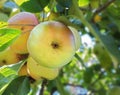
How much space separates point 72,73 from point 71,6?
1.64 metres

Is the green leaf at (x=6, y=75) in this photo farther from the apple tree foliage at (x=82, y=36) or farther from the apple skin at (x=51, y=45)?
the apple skin at (x=51, y=45)

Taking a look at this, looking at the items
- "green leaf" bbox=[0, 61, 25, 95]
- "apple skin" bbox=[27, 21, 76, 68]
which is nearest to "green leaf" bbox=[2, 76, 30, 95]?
"green leaf" bbox=[0, 61, 25, 95]

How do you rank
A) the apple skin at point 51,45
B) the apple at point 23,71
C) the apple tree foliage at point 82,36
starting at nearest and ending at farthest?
the apple skin at point 51,45
the apple tree foliage at point 82,36
the apple at point 23,71

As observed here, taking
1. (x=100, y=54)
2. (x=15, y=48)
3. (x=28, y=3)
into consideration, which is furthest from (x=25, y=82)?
(x=100, y=54)

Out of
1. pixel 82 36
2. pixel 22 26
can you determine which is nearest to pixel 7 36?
pixel 22 26

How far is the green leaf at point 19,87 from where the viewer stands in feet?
3.56

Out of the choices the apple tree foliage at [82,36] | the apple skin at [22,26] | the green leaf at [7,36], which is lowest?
the apple tree foliage at [82,36]

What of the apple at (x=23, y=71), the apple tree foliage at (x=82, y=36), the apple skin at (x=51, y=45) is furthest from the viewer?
the apple at (x=23, y=71)

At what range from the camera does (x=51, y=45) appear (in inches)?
34.8

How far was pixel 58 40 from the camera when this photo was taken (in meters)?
0.89

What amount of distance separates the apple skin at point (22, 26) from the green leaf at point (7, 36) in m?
0.05

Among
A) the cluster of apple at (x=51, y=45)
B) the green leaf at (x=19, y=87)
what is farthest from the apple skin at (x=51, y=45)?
the green leaf at (x=19, y=87)

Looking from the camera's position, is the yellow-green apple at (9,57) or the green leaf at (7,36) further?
the yellow-green apple at (9,57)

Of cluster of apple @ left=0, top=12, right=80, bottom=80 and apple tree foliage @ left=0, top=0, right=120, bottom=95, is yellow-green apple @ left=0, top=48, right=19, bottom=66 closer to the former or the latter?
apple tree foliage @ left=0, top=0, right=120, bottom=95
